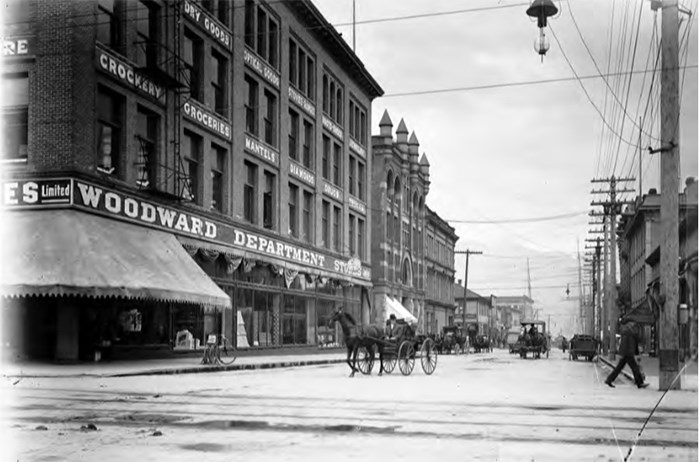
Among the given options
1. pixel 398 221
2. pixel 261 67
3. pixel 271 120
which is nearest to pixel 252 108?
pixel 261 67

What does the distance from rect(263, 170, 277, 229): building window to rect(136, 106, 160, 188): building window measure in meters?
10.3

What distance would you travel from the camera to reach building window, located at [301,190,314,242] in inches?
1737

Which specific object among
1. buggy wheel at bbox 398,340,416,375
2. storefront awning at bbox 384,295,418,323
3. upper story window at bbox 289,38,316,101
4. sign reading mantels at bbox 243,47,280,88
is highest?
upper story window at bbox 289,38,316,101

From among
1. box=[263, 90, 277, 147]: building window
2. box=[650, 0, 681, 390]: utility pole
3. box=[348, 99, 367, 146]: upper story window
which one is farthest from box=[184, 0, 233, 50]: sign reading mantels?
box=[650, 0, 681, 390]: utility pole

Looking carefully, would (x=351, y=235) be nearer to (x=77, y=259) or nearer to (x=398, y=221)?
(x=398, y=221)

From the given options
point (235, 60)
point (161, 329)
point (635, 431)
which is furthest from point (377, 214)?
point (635, 431)

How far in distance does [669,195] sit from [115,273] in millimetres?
14299

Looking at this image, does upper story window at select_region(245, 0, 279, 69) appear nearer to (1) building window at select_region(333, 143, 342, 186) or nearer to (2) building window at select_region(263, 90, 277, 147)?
(2) building window at select_region(263, 90, 277, 147)

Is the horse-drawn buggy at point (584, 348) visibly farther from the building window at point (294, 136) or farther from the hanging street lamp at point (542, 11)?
the hanging street lamp at point (542, 11)

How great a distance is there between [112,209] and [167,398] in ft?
37.3

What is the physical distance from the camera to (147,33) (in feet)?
93.2

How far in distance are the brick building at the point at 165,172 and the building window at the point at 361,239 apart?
6896mm

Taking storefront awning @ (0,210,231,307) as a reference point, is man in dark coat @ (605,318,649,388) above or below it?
below

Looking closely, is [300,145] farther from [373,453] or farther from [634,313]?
[373,453]
